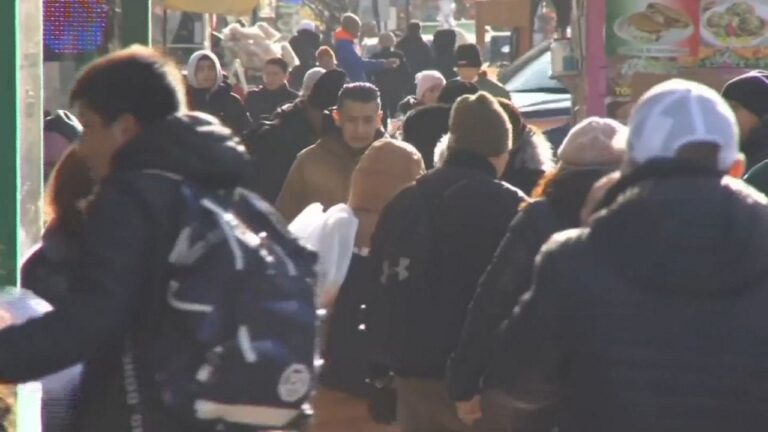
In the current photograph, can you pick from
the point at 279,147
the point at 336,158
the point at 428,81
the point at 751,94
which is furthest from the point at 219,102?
the point at 751,94

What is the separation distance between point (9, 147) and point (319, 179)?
3.14 meters

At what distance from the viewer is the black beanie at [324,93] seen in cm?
943

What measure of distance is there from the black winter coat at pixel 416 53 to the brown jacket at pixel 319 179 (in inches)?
501

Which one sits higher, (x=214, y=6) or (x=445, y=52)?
(x=214, y=6)

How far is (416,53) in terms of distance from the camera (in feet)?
68.7

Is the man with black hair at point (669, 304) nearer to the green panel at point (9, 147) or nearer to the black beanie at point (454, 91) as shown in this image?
the green panel at point (9, 147)

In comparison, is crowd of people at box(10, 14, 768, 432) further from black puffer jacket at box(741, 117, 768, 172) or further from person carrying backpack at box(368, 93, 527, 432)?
black puffer jacket at box(741, 117, 768, 172)

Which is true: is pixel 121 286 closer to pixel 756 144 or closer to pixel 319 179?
pixel 756 144

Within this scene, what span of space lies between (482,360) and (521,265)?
12.2 inches

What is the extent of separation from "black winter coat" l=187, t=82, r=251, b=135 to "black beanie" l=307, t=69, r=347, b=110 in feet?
7.22

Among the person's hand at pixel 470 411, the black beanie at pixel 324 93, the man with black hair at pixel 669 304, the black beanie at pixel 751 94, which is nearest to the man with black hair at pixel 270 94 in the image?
the black beanie at pixel 324 93

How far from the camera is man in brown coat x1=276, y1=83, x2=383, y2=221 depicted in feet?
26.1

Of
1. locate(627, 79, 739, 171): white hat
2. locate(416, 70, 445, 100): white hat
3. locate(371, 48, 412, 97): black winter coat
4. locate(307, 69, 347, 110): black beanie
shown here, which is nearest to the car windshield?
locate(371, 48, 412, 97): black winter coat

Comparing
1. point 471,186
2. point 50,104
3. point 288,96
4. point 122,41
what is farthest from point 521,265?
point 288,96
